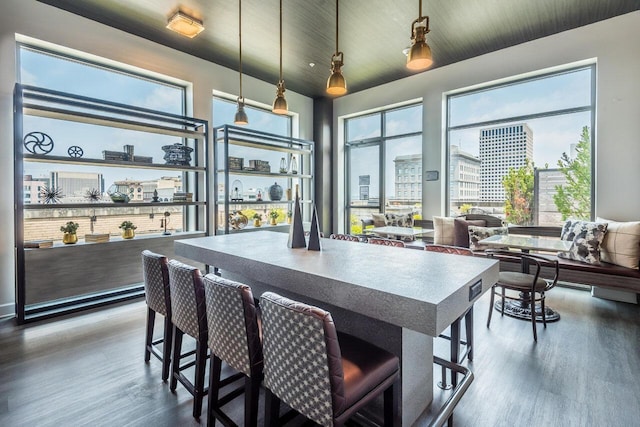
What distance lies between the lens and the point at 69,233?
3.74m

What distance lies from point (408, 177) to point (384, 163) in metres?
0.67

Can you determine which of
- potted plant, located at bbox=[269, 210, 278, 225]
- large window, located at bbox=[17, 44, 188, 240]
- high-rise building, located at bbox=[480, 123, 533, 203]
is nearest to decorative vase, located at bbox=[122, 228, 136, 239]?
large window, located at bbox=[17, 44, 188, 240]

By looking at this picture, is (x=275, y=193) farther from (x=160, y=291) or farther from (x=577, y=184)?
(x=577, y=184)

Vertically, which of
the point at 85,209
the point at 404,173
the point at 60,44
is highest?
the point at 60,44

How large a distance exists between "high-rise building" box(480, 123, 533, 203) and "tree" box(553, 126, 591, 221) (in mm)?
522

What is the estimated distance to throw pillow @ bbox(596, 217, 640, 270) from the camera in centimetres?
354

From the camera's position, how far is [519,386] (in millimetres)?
Answer: 2227

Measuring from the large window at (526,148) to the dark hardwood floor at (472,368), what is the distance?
1905mm

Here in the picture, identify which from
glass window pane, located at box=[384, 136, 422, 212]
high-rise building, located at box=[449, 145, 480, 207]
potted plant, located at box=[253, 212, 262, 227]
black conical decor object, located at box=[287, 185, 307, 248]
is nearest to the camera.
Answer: black conical decor object, located at box=[287, 185, 307, 248]

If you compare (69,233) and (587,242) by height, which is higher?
(69,233)

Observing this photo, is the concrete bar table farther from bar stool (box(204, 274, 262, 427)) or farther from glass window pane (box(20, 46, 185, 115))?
glass window pane (box(20, 46, 185, 115))

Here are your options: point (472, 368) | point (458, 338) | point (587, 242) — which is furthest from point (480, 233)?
point (458, 338)

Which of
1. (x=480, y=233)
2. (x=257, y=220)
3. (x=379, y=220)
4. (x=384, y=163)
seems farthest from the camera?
(x=384, y=163)

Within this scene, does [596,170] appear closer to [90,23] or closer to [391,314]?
[391,314]
